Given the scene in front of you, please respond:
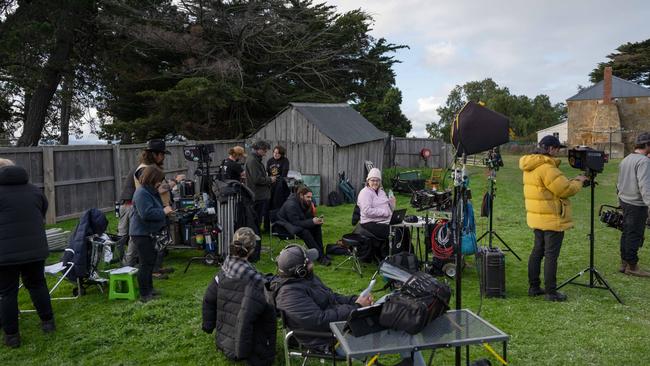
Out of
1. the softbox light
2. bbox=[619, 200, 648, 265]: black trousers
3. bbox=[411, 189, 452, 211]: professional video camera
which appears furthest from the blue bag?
the softbox light

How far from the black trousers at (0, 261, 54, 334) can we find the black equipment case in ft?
15.0

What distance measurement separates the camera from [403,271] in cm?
349

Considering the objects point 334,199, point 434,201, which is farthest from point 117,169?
point 434,201

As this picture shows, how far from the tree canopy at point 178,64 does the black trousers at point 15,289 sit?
38.4ft

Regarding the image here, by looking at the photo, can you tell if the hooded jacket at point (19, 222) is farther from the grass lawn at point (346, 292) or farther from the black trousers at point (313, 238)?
the black trousers at point (313, 238)

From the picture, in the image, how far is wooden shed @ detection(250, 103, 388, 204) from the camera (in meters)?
14.1

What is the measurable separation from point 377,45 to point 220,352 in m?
21.9

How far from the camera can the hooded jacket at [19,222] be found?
4352mm

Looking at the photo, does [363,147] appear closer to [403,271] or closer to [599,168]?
[599,168]

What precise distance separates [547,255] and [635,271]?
2.19m

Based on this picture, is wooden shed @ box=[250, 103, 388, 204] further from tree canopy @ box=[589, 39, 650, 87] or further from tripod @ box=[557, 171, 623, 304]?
tree canopy @ box=[589, 39, 650, 87]

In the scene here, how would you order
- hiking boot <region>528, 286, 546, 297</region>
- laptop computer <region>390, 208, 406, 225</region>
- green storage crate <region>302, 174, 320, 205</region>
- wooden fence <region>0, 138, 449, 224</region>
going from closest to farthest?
hiking boot <region>528, 286, 546, 297</region>, laptop computer <region>390, 208, 406, 225</region>, wooden fence <region>0, 138, 449, 224</region>, green storage crate <region>302, 174, 320, 205</region>

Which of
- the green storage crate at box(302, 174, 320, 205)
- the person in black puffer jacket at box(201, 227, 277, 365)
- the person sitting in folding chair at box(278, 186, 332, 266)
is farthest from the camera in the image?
the green storage crate at box(302, 174, 320, 205)

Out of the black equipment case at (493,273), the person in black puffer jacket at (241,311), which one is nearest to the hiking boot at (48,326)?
the person in black puffer jacket at (241,311)
